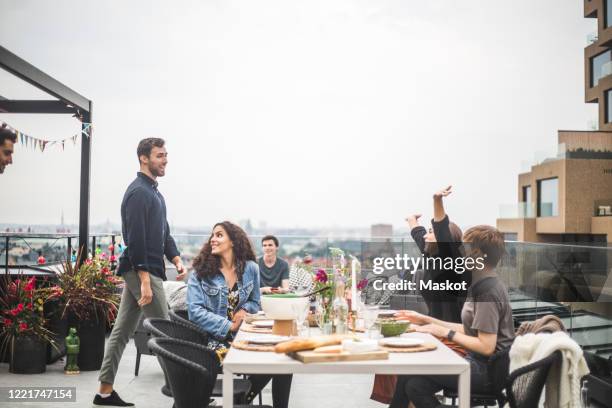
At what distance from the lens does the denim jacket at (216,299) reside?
3457mm

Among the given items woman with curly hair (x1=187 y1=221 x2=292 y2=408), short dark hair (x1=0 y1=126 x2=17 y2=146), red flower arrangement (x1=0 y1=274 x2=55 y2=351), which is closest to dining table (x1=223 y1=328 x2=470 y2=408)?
woman with curly hair (x1=187 y1=221 x2=292 y2=408)

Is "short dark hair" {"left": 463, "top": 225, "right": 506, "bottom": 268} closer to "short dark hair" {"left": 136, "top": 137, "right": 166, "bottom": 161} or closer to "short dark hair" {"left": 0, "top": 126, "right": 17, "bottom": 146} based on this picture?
"short dark hair" {"left": 136, "top": 137, "right": 166, "bottom": 161}

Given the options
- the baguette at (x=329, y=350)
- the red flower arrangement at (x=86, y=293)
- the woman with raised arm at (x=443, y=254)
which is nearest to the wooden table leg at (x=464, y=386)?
the baguette at (x=329, y=350)

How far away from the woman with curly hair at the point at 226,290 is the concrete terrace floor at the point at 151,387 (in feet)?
3.33

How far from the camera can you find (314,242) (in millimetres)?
8500

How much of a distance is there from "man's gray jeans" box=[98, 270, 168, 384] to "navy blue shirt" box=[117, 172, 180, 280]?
74mm

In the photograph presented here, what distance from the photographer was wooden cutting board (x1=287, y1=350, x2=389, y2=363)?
2379 millimetres

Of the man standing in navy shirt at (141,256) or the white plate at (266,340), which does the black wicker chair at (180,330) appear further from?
the man standing in navy shirt at (141,256)

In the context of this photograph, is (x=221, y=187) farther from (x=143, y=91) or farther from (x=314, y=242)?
(x=314, y=242)

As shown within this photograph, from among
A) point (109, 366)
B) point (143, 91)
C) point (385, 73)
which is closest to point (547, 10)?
point (385, 73)

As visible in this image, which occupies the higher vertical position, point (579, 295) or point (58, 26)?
point (58, 26)

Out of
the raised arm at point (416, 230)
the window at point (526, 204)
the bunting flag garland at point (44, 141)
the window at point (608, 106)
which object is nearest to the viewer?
the raised arm at point (416, 230)

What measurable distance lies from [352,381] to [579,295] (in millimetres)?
2555

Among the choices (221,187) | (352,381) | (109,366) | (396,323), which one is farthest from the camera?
(221,187)
